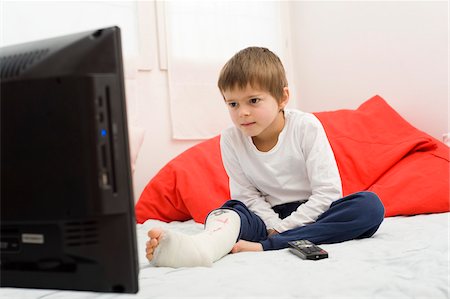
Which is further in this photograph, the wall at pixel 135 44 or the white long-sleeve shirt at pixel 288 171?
the wall at pixel 135 44

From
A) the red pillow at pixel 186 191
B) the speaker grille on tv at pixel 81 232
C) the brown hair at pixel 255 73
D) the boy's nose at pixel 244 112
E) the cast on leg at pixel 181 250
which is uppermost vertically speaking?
the brown hair at pixel 255 73

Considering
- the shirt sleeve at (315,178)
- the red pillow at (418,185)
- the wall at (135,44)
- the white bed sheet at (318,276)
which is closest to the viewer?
the white bed sheet at (318,276)

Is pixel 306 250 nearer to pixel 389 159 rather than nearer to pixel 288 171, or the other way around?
pixel 288 171

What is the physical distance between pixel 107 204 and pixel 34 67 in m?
0.16

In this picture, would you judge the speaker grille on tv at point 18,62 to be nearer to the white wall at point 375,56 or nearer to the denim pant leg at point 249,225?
the denim pant leg at point 249,225

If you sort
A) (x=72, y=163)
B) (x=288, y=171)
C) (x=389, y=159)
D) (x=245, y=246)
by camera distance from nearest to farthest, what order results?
(x=72, y=163)
(x=245, y=246)
(x=288, y=171)
(x=389, y=159)

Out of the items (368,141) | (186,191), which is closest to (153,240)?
(186,191)

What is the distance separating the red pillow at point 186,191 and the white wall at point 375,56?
36.4 inches

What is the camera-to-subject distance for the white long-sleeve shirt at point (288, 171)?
1.28 meters

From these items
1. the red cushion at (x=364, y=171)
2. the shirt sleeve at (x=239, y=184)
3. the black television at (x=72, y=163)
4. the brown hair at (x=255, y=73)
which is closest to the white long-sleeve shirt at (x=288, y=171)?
the shirt sleeve at (x=239, y=184)

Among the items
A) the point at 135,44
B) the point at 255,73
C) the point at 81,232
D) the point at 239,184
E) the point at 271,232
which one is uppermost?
the point at 135,44

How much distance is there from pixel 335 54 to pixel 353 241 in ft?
5.11

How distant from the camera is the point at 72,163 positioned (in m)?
0.47

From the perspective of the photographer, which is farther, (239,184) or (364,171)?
(364,171)
